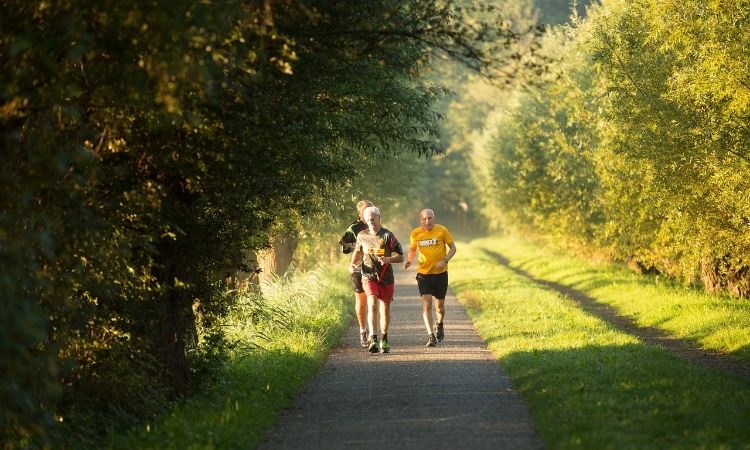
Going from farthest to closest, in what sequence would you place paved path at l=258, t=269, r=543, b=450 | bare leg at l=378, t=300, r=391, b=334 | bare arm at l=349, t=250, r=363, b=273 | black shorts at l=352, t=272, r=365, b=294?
1. black shorts at l=352, t=272, r=365, b=294
2. bare arm at l=349, t=250, r=363, b=273
3. bare leg at l=378, t=300, r=391, b=334
4. paved path at l=258, t=269, r=543, b=450

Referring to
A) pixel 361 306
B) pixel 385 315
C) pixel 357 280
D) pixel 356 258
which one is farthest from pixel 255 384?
pixel 361 306

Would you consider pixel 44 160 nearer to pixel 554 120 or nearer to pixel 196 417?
pixel 196 417

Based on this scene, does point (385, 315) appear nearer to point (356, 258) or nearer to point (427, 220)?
point (356, 258)

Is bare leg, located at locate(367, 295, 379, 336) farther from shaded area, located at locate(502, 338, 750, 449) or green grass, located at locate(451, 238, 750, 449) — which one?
shaded area, located at locate(502, 338, 750, 449)

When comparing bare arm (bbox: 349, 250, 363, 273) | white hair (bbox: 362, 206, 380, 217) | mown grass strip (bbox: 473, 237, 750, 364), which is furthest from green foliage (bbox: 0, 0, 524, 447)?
mown grass strip (bbox: 473, 237, 750, 364)

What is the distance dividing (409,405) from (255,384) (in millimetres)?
2189

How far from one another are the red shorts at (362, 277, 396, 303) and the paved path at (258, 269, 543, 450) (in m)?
0.90

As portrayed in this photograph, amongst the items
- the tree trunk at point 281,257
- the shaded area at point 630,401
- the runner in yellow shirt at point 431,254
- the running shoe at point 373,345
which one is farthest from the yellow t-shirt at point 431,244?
the tree trunk at point 281,257

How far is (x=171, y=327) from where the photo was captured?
1134cm

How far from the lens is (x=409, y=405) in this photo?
11031 mm

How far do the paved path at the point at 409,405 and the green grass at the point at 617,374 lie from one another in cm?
34

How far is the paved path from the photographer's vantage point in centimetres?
918

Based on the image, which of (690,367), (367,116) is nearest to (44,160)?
(367,116)

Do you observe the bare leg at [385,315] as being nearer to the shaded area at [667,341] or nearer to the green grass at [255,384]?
the green grass at [255,384]
